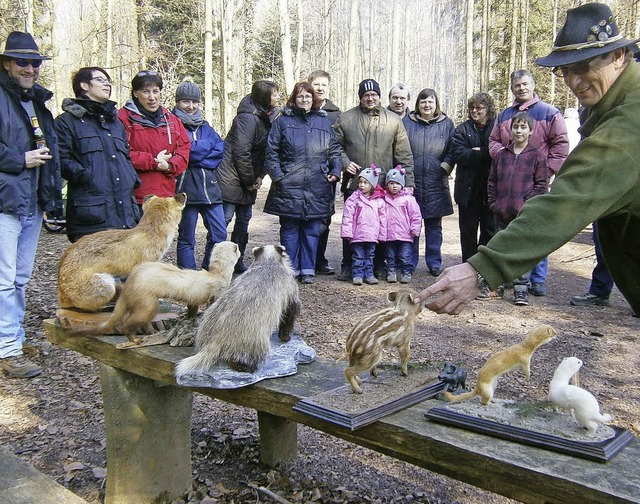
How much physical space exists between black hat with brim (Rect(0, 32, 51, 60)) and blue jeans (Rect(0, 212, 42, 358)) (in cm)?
136

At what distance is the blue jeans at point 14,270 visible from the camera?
5.16 m

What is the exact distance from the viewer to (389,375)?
9.70 feet

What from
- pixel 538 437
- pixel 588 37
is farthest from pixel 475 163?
pixel 538 437

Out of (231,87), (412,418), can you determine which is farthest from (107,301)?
(231,87)

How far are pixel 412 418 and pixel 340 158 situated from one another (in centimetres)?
626

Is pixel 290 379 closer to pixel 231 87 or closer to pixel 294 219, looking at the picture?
pixel 294 219

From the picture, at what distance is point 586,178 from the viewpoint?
2.31 meters

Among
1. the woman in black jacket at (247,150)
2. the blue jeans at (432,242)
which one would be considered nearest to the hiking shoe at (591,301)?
the blue jeans at (432,242)

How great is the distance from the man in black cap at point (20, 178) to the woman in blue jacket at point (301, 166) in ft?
10.4

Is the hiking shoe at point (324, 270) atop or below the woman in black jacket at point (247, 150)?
below

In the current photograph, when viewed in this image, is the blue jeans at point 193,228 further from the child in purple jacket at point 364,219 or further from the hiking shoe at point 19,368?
the hiking shoe at point 19,368

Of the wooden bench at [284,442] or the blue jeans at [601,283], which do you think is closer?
the wooden bench at [284,442]

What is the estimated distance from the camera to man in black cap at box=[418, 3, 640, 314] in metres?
2.30

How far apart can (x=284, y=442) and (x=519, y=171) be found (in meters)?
4.62
